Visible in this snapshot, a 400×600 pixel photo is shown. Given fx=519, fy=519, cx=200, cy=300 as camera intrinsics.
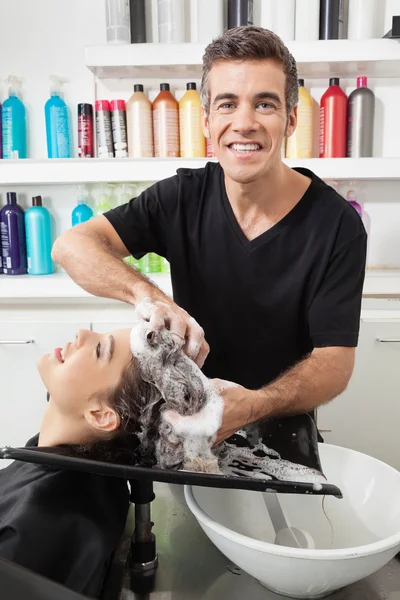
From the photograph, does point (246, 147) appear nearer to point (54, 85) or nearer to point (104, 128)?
point (104, 128)

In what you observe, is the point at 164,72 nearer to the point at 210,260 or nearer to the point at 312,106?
the point at 312,106

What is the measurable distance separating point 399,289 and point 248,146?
1302mm

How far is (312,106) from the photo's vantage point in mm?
2400

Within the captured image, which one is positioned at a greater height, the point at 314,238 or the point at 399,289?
the point at 314,238

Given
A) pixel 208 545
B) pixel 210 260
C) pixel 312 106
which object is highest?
pixel 312 106

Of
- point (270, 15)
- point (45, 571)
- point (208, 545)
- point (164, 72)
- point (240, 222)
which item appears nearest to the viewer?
point (45, 571)

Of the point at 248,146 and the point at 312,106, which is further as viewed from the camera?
the point at 312,106

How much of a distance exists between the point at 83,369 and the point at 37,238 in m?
1.53

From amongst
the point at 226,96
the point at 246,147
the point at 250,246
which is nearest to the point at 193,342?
the point at 250,246

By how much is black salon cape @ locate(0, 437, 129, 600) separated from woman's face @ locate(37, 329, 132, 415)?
Result: 229mm

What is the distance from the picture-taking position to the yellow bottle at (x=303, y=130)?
2.35 metres

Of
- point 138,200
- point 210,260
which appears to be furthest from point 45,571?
point 138,200

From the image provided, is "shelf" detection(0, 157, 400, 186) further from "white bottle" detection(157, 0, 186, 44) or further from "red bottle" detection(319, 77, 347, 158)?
"white bottle" detection(157, 0, 186, 44)

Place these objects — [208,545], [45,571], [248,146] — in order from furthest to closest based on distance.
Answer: [248,146] < [208,545] < [45,571]
